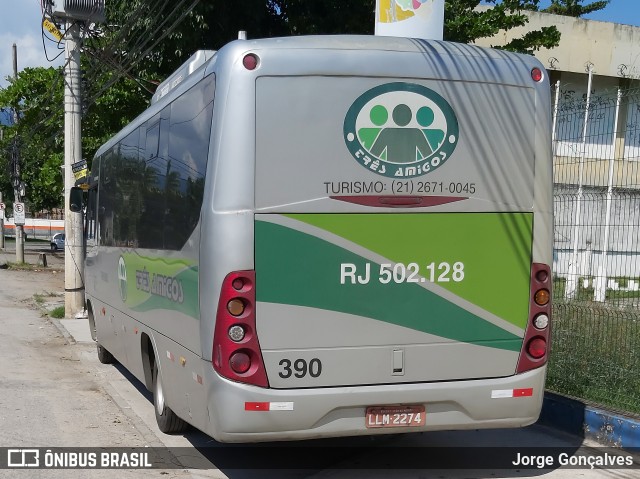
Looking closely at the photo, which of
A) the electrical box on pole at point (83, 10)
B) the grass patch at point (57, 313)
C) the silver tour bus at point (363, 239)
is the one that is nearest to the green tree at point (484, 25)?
the electrical box on pole at point (83, 10)

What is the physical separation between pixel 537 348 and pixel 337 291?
165 cm

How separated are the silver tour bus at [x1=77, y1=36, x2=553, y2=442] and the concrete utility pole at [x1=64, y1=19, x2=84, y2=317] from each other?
11.5 meters

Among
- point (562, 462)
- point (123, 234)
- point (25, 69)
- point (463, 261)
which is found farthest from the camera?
point (25, 69)

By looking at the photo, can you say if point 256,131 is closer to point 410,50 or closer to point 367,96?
point 367,96

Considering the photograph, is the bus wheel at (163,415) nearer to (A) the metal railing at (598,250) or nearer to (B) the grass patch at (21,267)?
(A) the metal railing at (598,250)

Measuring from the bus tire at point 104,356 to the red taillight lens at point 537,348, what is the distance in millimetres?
7930

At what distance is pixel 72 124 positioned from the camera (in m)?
17.6

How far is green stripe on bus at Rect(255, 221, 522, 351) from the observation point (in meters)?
5.56

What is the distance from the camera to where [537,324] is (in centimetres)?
614

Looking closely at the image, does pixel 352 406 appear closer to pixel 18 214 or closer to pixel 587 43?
pixel 587 43

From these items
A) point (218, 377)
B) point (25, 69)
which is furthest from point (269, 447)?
point (25, 69)

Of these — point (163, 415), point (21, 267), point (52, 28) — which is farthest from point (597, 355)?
point (21, 267)

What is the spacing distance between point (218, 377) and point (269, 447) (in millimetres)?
2158

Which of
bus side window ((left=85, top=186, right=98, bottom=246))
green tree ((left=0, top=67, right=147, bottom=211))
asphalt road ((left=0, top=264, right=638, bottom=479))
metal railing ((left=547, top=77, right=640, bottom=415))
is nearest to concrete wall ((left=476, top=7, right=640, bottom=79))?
green tree ((left=0, top=67, right=147, bottom=211))
